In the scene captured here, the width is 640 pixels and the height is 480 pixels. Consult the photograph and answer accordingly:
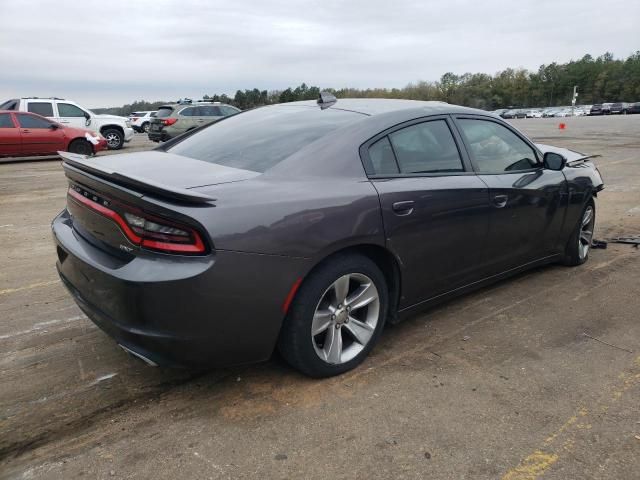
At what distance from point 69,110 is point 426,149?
16.3 m

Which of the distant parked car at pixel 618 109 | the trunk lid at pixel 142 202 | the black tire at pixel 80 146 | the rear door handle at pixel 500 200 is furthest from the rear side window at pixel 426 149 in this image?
the distant parked car at pixel 618 109

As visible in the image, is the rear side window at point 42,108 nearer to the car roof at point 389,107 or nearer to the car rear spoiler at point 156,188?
the car roof at point 389,107

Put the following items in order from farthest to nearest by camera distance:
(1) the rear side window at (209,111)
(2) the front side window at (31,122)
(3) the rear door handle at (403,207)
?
(1) the rear side window at (209,111)
(2) the front side window at (31,122)
(3) the rear door handle at (403,207)

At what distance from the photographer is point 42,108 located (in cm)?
1636

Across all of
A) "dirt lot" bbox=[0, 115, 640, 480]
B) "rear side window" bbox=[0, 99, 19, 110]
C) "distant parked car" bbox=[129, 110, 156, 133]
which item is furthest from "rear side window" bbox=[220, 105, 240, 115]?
"dirt lot" bbox=[0, 115, 640, 480]

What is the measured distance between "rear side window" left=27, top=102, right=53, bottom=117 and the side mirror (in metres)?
16.3

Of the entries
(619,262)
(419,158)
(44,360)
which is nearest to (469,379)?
(419,158)

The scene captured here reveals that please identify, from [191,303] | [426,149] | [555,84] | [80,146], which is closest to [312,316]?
[191,303]

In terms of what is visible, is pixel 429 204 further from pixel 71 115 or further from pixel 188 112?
pixel 188 112

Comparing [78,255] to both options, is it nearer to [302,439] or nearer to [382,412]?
[302,439]

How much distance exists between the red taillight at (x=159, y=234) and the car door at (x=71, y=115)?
16273 mm

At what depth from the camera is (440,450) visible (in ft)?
7.73

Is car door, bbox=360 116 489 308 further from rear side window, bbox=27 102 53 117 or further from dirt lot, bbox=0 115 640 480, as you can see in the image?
rear side window, bbox=27 102 53 117

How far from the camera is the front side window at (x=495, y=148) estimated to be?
12.1 feet
